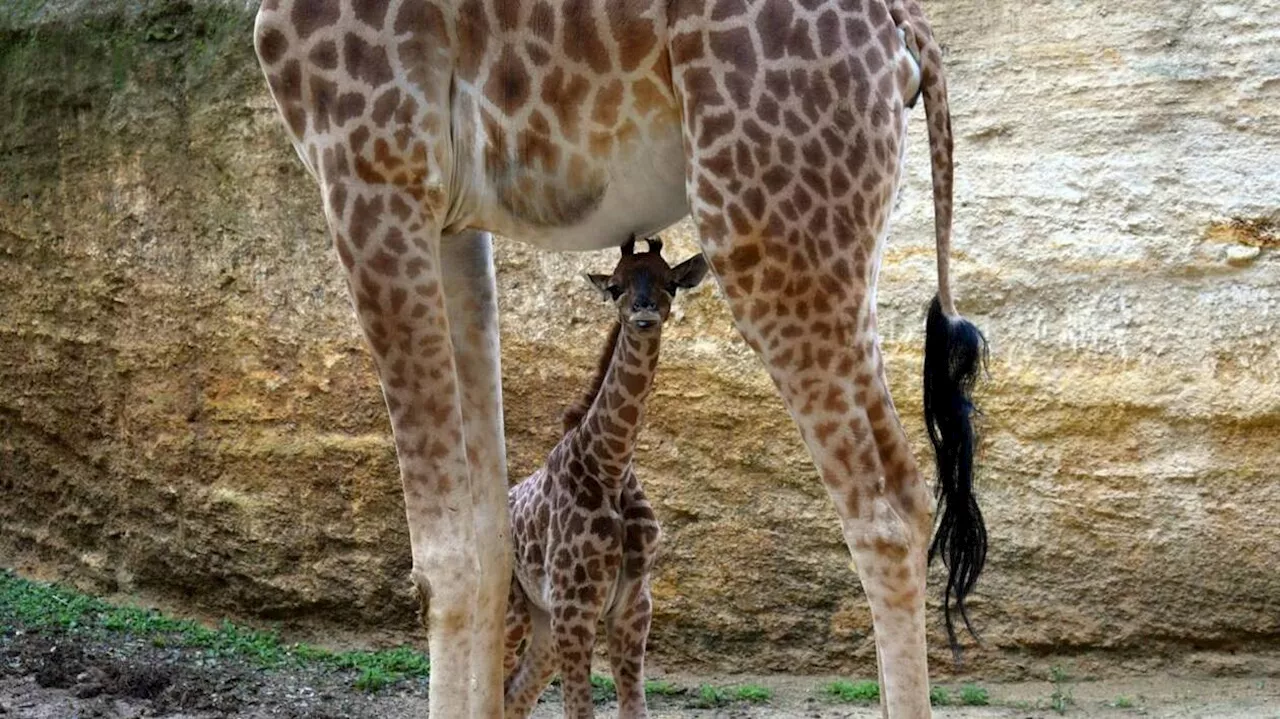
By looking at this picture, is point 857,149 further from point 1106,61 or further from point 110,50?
point 110,50

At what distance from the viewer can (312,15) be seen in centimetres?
412

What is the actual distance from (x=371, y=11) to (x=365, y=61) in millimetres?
142

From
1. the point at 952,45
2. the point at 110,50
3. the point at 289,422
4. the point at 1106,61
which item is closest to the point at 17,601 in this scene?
the point at 289,422

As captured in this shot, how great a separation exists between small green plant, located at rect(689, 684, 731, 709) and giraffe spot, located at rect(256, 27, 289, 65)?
390cm

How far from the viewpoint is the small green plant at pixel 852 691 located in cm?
691

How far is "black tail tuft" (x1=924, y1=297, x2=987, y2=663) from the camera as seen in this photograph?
4691 millimetres

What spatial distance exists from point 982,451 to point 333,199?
3936mm

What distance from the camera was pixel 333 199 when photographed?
4.13 meters

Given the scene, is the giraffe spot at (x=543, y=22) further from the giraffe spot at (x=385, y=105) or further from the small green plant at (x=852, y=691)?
the small green plant at (x=852, y=691)

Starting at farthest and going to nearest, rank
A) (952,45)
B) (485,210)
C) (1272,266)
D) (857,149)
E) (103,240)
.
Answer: (103,240), (952,45), (1272,266), (485,210), (857,149)

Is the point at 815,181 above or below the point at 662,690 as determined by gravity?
above

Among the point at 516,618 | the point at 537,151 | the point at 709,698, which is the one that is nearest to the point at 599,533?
the point at 516,618

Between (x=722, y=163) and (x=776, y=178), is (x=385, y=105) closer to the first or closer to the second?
(x=722, y=163)

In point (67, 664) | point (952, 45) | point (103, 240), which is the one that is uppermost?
point (952, 45)
